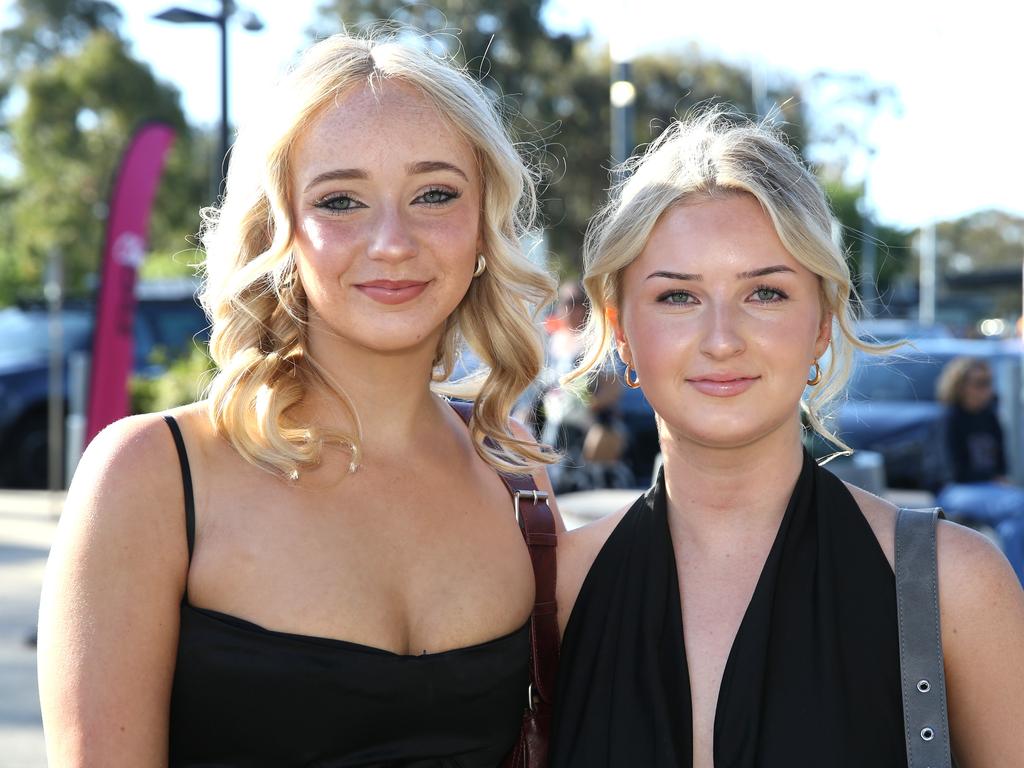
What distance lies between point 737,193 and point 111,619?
54.3 inches

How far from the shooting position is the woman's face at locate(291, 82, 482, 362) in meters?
2.34

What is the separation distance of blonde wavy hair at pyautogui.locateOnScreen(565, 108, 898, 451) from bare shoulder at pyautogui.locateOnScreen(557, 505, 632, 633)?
34cm

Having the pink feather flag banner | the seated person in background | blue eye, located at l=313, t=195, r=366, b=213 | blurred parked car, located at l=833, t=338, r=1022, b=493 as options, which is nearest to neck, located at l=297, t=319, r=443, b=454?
blue eye, located at l=313, t=195, r=366, b=213

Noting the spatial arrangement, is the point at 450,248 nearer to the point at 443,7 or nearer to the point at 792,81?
the point at 443,7

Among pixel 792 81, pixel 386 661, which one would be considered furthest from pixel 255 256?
pixel 792 81

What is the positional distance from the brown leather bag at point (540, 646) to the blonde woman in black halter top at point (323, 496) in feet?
0.11

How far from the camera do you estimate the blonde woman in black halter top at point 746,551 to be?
6.72 feet

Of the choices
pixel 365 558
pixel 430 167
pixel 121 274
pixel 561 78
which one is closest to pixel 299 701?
pixel 365 558

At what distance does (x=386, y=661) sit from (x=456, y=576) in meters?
0.28

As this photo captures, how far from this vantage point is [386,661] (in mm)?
2186

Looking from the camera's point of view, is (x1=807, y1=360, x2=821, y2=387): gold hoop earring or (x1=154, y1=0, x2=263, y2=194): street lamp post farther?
(x1=154, y1=0, x2=263, y2=194): street lamp post

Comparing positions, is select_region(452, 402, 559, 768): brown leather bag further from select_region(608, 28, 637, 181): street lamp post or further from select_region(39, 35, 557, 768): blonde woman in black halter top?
select_region(608, 28, 637, 181): street lamp post

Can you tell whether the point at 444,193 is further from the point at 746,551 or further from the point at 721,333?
the point at 746,551

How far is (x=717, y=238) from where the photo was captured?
2.27 m
